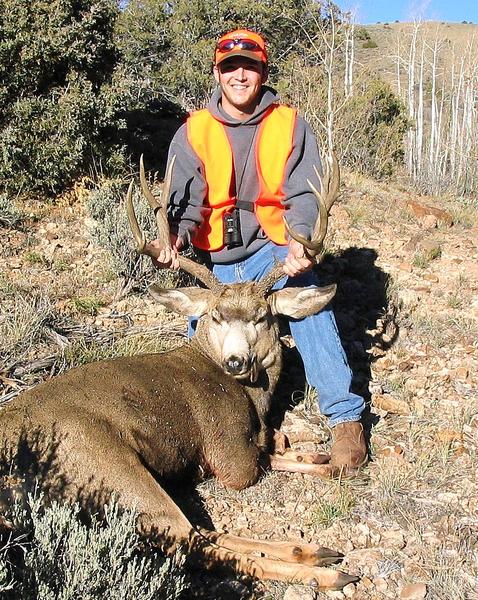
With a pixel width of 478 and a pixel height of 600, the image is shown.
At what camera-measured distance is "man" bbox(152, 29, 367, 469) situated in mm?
4273

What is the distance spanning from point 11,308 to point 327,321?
2.22 metres

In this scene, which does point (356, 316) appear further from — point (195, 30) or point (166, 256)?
point (195, 30)

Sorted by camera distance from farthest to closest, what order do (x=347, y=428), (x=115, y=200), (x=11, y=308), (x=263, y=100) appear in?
1. (x=115, y=200)
2. (x=11, y=308)
3. (x=263, y=100)
4. (x=347, y=428)

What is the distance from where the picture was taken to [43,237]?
21.5 ft

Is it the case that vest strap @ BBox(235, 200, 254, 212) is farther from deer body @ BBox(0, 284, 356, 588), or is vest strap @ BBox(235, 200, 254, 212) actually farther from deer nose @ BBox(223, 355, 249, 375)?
deer nose @ BBox(223, 355, 249, 375)

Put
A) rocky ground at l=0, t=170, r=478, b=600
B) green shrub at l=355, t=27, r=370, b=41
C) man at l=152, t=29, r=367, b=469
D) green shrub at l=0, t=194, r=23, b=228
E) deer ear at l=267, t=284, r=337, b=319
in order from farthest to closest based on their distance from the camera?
1. green shrub at l=355, t=27, r=370, b=41
2. green shrub at l=0, t=194, r=23, b=228
3. man at l=152, t=29, r=367, b=469
4. deer ear at l=267, t=284, r=337, b=319
5. rocky ground at l=0, t=170, r=478, b=600

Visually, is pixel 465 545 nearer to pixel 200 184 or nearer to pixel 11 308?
pixel 200 184

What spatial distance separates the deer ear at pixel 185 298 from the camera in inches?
163

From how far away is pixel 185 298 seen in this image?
417 centimetres

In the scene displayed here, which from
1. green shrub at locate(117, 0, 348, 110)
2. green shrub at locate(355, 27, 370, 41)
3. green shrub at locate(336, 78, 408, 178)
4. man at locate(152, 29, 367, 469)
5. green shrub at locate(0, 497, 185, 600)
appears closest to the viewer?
green shrub at locate(0, 497, 185, 600)

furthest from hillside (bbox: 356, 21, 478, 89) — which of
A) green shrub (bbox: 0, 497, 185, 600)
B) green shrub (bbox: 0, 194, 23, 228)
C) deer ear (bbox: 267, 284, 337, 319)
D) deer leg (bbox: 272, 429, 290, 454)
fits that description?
green shrub (bbox: 0, 497, 185, 600)

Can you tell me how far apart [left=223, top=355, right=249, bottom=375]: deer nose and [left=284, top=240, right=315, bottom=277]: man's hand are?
61cm

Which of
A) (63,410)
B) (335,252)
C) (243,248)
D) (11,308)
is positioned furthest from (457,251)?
(63,410)

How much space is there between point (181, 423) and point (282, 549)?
795 mm
